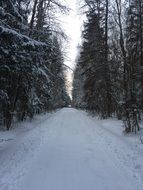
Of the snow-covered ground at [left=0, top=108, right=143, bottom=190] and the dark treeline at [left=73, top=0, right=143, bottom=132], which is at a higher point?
the dark treeline at [left=73, top=0, right=143, bottom=132]

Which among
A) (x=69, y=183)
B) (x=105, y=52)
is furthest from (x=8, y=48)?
(x=105, y=52)

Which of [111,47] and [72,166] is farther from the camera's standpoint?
[111,47]

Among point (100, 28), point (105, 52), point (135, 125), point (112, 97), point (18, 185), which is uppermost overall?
point (100, 28)

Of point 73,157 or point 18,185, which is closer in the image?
point 18,185

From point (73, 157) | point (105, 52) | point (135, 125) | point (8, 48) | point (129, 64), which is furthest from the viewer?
point (105, 52)

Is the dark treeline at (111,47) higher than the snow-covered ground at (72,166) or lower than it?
higher

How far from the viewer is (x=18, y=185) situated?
250 inches

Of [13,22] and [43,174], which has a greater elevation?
[13,22]

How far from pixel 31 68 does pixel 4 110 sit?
5808 mm

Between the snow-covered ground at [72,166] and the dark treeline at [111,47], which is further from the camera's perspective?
the dark treeline at [111,47]

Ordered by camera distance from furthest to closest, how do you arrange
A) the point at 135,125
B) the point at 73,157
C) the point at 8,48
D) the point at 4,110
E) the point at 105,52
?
1. the point at 105,52
2. the point at 4,110
3. the point at 135,125
4. the point at 8,48
5. the point at 73,157

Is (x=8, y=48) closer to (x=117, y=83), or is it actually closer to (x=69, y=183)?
(x=69, y=183)

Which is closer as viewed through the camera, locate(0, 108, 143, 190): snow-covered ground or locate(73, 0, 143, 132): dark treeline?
locate(0, 108, 143, 190): snow-covered ground

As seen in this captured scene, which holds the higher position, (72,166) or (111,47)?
(111,47)
